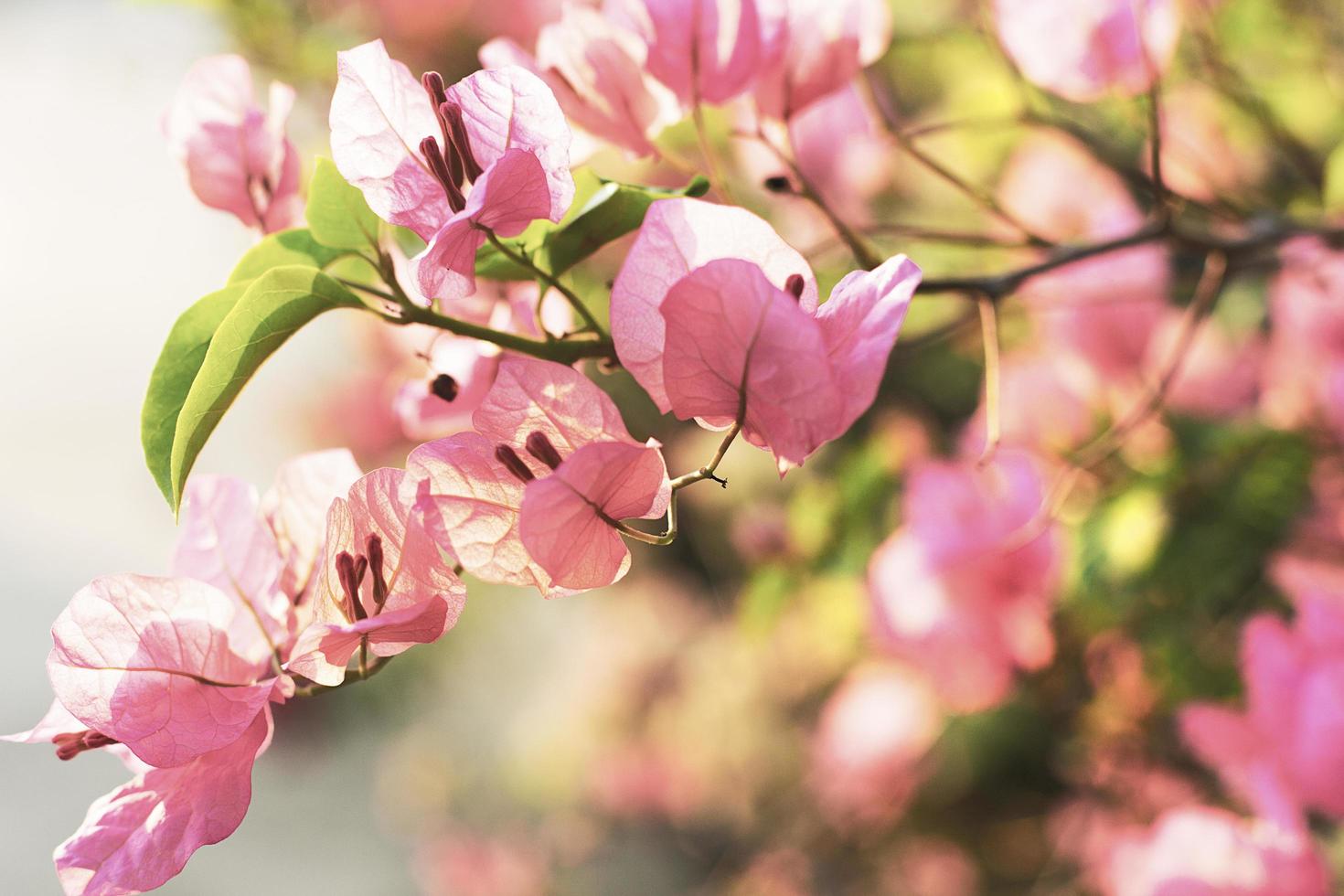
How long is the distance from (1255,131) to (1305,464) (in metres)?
0.40

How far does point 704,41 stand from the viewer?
0.34 m

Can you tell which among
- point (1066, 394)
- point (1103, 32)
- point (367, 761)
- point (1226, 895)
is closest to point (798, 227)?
point (1066, 394)

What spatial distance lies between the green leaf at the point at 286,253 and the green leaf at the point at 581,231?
0.14ft

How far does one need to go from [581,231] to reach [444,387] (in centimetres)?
6

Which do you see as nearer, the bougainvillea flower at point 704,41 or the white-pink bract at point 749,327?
the white-pink bract at point 749,327

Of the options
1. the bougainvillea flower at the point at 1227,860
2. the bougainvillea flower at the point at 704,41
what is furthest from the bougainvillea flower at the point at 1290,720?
the bougainvillea flower at the point at 704,41

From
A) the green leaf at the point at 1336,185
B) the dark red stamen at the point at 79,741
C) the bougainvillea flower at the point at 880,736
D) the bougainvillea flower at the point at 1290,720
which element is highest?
the dark red stamen at the point at 79,741

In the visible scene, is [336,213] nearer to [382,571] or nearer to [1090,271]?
[382,571]

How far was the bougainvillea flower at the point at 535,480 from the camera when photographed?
24 centimetres

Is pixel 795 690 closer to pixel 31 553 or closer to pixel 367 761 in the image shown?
pixel 367 761

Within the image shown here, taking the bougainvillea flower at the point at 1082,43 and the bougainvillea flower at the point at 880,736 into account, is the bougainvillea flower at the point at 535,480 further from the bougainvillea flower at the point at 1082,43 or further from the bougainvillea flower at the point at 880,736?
the bougainvillea flower at the point at 880,736

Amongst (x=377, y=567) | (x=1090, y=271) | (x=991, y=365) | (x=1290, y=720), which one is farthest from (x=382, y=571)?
(x=1090, y=271)

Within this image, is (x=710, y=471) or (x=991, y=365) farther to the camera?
(x=991, y=365)

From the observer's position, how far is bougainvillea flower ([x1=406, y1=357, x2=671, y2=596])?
0.24 metres
